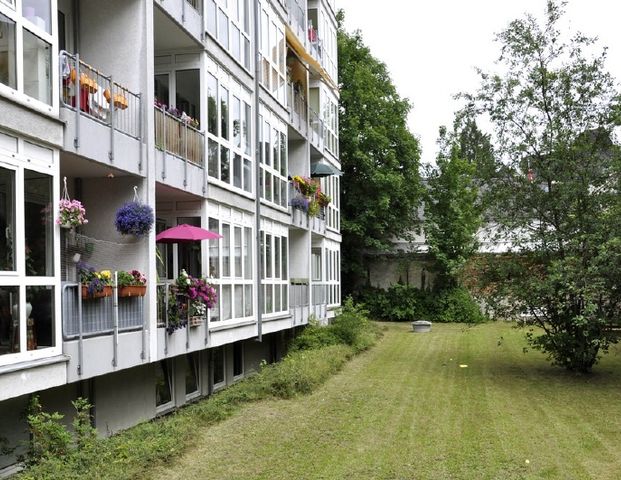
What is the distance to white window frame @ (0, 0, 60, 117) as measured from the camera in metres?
7.86

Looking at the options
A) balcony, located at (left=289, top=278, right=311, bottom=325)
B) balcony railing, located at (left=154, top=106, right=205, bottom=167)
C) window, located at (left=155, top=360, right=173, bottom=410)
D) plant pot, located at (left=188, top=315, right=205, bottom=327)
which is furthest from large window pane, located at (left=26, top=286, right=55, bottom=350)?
balcony, located at (left=289, top=278, right=311, bottom=325)

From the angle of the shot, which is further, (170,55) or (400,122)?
(400,122)

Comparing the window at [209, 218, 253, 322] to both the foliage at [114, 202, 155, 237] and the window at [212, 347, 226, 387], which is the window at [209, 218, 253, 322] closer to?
the window at [212, 347, 226, 387]

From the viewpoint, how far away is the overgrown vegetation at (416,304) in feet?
123

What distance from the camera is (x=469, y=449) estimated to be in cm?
1031

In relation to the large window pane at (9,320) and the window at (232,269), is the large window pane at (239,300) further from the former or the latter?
the large window pane at (9,320)

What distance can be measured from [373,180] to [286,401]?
21.6 metres

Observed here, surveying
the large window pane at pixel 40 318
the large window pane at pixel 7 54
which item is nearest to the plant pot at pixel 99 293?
the large window pane at pixel 40 318

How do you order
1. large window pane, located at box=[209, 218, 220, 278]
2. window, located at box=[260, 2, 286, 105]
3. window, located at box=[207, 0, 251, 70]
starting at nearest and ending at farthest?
large window pane, located at box=[209, 218, 220, 278] < window, located at box=[207, 0, 251, 70] < window, located at box=[260, 2, 286, 105]

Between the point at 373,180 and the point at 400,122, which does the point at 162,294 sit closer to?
the point at 373,180

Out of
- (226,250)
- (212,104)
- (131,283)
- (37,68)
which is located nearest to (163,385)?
(226,250)

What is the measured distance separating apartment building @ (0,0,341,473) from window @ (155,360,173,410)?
1.5 inches

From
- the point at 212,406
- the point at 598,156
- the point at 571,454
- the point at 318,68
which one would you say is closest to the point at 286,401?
the point at 212,406

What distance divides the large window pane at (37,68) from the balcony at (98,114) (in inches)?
17.1
